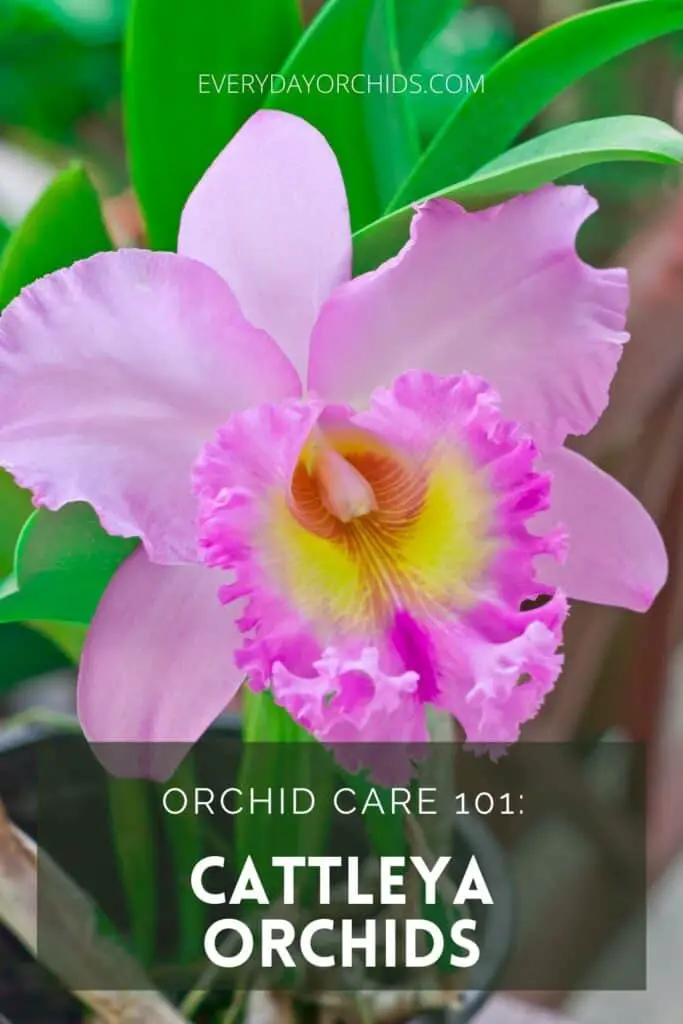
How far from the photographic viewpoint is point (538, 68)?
1.40 ft

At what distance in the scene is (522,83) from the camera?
43 centimetres

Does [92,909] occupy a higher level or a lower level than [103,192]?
lower

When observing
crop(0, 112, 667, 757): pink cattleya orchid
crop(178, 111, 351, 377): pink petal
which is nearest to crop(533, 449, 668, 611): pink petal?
crop(0, 112, 667, 757): pink cattleya orchid

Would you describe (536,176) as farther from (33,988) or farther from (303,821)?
(33,988)

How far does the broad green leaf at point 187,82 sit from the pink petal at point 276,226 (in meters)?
0.05

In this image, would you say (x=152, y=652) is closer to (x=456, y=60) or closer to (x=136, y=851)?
(x=136, y=851)

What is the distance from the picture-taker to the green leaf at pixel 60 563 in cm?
41

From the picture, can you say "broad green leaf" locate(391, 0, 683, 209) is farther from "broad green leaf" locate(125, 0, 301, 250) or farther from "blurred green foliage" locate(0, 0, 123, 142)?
"blurred green foliage" locate(0, 0, 123, 142)

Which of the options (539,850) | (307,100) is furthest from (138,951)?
(539,850)

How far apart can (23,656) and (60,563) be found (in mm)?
197

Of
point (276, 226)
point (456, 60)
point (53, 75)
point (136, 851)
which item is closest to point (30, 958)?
point (136, 851)

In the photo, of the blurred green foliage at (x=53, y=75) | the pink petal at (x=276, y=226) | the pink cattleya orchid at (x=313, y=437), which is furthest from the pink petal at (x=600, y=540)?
the blurred green foliage at (x=53, y=75)

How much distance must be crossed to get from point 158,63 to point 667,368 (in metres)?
0.47

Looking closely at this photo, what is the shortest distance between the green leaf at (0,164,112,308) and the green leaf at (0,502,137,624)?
0.31 ft
